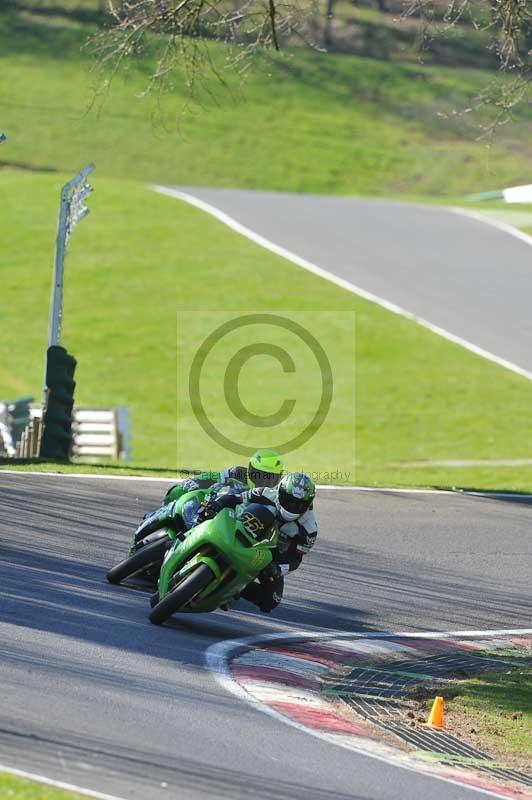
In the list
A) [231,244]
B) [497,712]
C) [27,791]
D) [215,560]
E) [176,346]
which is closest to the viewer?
[27,791]

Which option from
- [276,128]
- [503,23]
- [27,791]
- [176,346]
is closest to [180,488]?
[27,791]

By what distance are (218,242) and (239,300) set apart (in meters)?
5.71

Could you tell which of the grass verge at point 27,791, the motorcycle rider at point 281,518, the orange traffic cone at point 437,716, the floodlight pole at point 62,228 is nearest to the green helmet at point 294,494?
the motorcycle rider at point 281,518

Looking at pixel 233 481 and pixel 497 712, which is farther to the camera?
pixel 233 481

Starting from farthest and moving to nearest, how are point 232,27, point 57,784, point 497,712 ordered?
point 232,27 → point 497,712 → point 57,784

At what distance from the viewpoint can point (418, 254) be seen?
3841 cm

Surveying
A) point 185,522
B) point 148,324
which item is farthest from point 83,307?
point 185,522

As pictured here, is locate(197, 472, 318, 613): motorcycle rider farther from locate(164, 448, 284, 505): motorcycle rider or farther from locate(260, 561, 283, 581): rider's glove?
locate(164, 448, 284, 505): motorcycle rider

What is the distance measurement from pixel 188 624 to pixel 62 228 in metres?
10.3

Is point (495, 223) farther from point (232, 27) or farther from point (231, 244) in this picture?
point (232, 27)

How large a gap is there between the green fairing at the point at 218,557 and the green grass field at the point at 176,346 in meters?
9.43

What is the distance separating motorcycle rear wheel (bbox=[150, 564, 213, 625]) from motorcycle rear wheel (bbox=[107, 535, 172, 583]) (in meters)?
0.83

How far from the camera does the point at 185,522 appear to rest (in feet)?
35.0

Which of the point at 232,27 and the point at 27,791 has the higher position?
the point at 232,27
